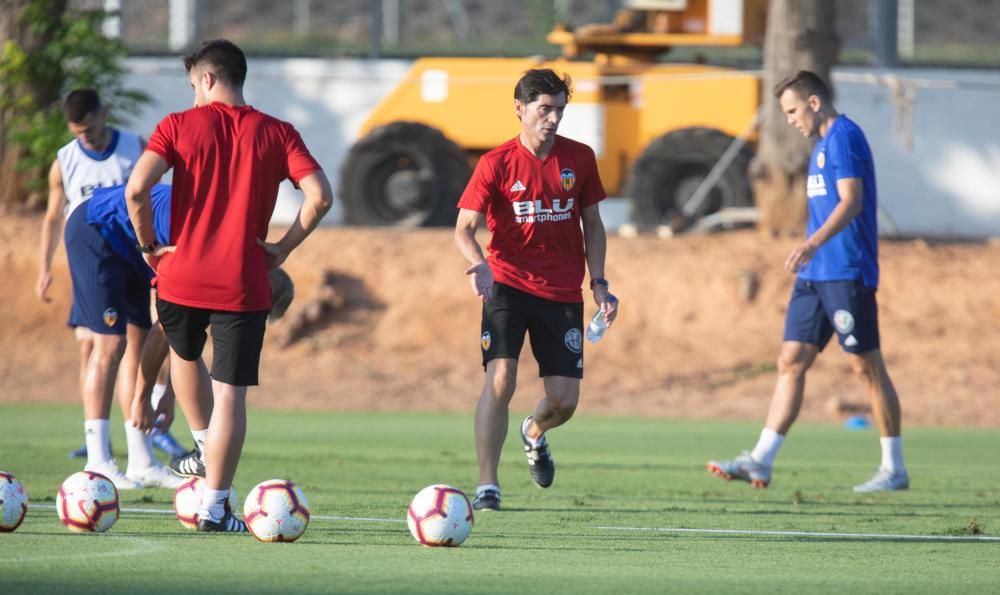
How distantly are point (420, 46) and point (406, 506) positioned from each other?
15.5 meters

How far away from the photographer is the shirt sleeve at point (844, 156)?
976cm

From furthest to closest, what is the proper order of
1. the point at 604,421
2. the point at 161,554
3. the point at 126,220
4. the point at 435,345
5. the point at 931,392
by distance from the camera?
the point at 435,345
the point at 931,392
the point at 604,421
the point at 126,220
the point at 161,554

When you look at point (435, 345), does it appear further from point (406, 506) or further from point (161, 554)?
point (161, 554)

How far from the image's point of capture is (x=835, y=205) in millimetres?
9898

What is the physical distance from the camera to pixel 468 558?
6496mm

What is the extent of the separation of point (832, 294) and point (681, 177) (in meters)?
9.78

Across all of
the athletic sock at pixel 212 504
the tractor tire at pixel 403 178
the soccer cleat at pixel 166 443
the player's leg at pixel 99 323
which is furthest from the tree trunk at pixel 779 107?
the athletic sock at pixel 212 504

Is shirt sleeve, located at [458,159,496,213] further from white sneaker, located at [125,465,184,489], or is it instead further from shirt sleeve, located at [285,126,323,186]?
white sneaker, located at [125,465,184,489]

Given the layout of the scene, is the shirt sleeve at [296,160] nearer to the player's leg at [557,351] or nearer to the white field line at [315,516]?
the white field line at [315,516]

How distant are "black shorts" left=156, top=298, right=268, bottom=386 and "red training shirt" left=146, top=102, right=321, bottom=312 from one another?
58mm

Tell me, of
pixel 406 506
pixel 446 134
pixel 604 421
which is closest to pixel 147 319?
pixel 406 506

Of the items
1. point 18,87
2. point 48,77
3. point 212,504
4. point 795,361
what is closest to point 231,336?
point 212,504

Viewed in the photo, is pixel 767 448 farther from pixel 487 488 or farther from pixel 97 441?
pixel 97 441

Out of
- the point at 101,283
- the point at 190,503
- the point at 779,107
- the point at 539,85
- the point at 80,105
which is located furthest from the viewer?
the point at 779,107
